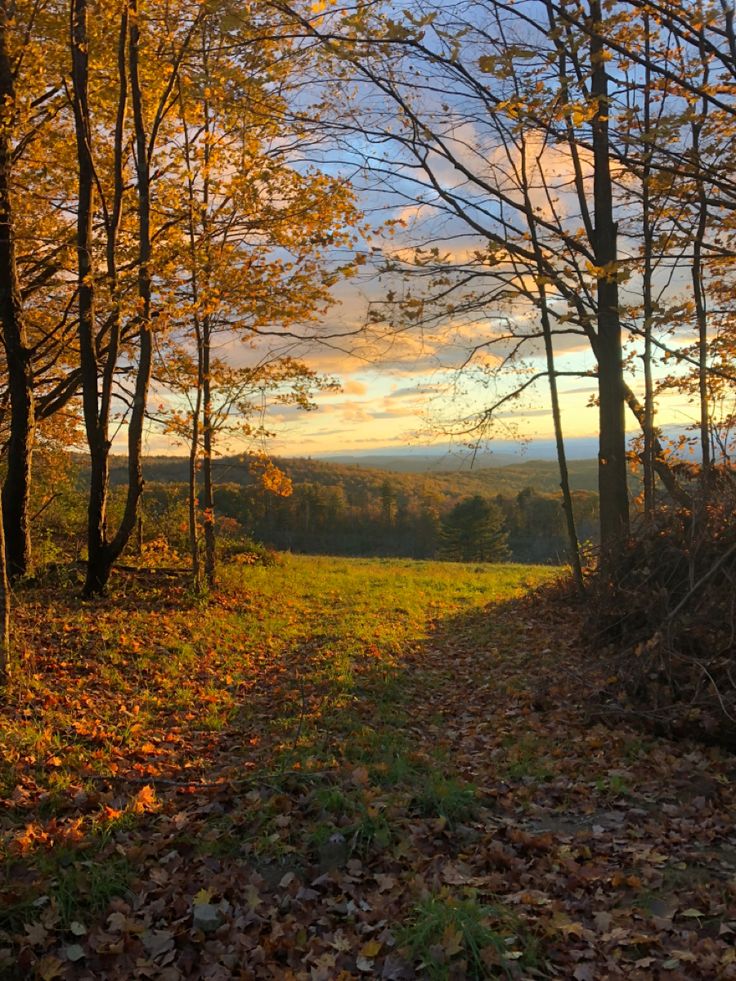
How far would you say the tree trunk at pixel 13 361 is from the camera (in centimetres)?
1039

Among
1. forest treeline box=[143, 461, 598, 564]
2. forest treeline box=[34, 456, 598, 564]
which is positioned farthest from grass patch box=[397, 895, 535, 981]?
forest treeline box=[143, 461, 598, 564]

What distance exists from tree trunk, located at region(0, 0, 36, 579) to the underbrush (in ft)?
31.7

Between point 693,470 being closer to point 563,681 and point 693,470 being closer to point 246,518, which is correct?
point 563,681

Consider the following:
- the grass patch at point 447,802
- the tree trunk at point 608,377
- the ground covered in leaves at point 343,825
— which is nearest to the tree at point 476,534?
the tree trunk at point 608,377

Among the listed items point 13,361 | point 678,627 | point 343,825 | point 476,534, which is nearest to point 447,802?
point 343,825

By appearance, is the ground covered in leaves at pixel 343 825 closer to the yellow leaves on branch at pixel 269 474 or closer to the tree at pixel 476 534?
the yellow leaves on branch at pixel 269 474

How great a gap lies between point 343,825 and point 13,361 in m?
9.67

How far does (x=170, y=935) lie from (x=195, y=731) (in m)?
3.16

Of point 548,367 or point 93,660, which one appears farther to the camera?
point 548,367

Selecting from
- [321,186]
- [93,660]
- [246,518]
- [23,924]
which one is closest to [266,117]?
[321,186]

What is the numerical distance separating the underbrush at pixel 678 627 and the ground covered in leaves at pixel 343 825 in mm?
362

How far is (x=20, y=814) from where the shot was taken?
4.65m

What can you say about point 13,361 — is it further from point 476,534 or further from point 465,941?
point 476,534

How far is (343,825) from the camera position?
4.56 metres
